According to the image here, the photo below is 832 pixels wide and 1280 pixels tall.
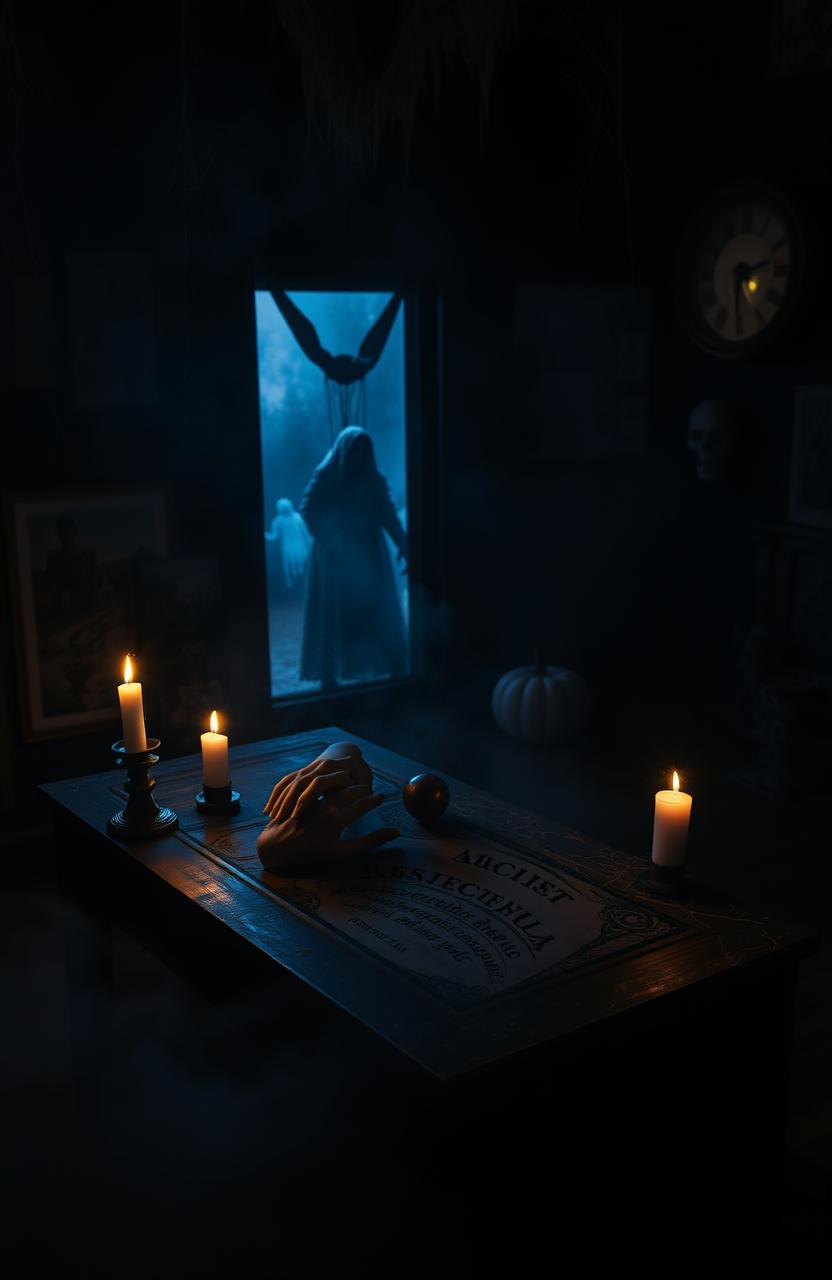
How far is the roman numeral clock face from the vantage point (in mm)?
3900

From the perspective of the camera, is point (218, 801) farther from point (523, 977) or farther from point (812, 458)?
point (812, 458)

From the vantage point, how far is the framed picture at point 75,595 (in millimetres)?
3494

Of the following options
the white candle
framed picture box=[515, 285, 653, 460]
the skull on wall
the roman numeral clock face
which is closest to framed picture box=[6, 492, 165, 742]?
framed picture box=[515, 285, 653, 460]

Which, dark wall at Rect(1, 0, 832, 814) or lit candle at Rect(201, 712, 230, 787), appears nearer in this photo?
lit candle at Rect(201, 712, 230, 787)

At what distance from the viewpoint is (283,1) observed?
8.96 ft

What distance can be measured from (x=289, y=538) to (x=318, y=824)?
228 centimetres

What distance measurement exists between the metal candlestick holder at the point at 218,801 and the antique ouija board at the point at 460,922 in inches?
0.6

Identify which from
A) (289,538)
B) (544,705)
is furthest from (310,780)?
(544,705)

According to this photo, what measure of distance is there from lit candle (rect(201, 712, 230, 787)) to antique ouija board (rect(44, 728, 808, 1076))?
68mm

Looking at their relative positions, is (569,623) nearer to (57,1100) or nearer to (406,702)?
(406,702)

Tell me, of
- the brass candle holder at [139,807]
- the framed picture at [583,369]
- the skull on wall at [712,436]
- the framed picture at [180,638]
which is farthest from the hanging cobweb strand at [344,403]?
the brass candle holder at [139,807]

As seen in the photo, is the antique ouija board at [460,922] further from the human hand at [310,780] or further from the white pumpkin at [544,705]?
the white pumpkin at [544,705]

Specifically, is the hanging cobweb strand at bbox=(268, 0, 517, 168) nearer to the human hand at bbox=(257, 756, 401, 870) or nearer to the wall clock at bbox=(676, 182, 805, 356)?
the wall clock at bbox=(676, 182, 805, 356)

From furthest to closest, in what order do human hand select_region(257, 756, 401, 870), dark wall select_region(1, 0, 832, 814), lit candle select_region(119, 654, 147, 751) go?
dark wall select_region(1, 0, 832, 814) < lit candle select_region(119, 654, 147, 751) < human hand select_region(257, 756, 401, 870)
